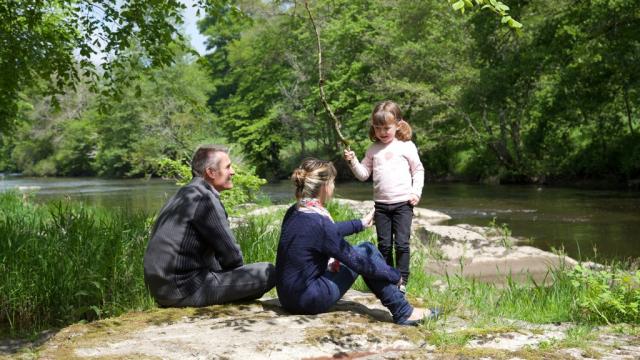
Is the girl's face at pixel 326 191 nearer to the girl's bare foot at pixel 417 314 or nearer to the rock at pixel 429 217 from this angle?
the girl's bare foot at pixel 417 314

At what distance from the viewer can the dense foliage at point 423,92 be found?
16125mm

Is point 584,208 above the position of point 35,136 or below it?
below

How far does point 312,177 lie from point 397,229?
1.18 metres

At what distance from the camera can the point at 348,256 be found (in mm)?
3836

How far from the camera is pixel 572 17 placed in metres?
16.0

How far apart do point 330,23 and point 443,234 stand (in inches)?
964

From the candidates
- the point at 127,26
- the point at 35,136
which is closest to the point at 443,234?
the point at 127,26

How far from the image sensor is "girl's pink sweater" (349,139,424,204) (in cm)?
478

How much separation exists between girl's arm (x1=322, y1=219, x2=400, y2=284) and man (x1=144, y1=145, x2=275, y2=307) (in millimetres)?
653

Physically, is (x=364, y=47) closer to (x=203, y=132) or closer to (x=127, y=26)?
(x=203, y=132)

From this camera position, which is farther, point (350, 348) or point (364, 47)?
point (364, 47)

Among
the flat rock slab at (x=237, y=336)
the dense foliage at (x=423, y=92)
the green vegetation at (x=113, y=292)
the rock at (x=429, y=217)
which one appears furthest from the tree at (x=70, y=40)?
the rock at (x=429, y=217)

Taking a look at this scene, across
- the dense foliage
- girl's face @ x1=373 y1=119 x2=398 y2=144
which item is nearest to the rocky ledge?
girl's face @ x1=373 y1=119 x2=398 y2=144

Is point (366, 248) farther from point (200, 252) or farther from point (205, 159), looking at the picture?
point (205, 159)
